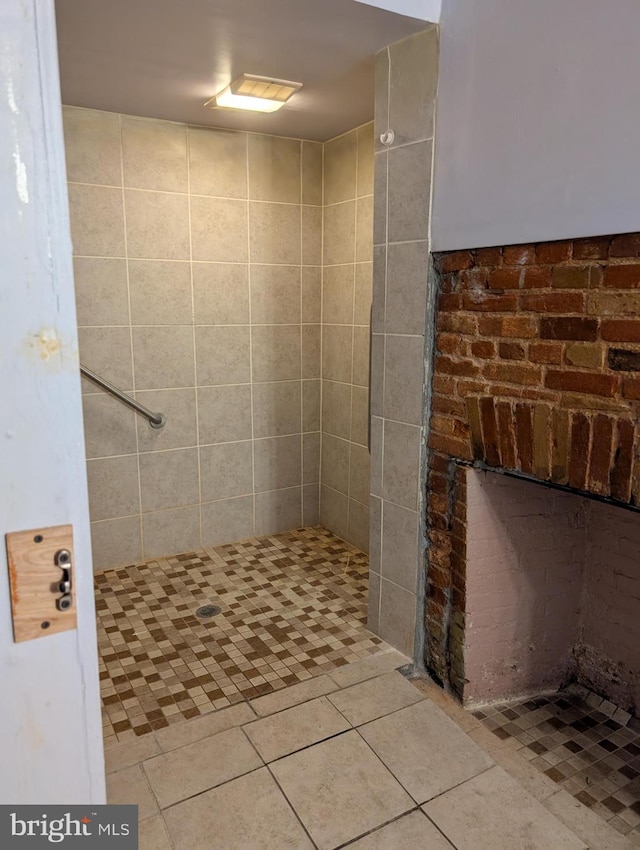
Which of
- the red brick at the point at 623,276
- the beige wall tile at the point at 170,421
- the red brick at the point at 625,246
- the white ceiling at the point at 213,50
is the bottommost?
the beige wall tile at the point at 170,421

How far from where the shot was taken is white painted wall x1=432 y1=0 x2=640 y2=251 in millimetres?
1301

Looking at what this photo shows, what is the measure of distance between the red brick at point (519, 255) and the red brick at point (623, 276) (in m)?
0.23

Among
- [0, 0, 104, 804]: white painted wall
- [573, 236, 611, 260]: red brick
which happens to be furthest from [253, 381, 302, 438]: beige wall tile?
[0, 0, 104, 804]: white painted wall

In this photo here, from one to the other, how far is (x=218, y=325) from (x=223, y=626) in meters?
1.41

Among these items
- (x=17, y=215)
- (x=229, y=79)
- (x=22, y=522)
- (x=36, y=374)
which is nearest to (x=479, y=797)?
(x=22, y=522)

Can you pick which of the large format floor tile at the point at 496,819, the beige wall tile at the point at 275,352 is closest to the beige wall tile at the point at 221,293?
the beige wall tile at the point at 275,352

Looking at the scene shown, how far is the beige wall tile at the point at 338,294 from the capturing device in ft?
9.77

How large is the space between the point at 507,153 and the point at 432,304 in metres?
0.48

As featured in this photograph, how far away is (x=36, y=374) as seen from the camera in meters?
0.85

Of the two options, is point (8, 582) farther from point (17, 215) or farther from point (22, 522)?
point (17, 215)

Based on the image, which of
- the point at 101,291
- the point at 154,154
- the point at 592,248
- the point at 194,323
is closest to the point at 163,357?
the point at 194,323

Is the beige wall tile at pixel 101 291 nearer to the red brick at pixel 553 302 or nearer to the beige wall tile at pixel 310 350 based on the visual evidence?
the beige wall tile at pixel 310 350

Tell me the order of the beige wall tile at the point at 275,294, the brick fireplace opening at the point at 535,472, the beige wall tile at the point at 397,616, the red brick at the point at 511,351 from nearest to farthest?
the brick fireplace opening at the point at 535,472
the red brick at the point at 511,351
the beige wall tile at the point at 397,616
the beige wall tile at the point at 275,294

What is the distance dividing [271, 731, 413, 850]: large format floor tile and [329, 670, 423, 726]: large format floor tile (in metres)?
0.11
